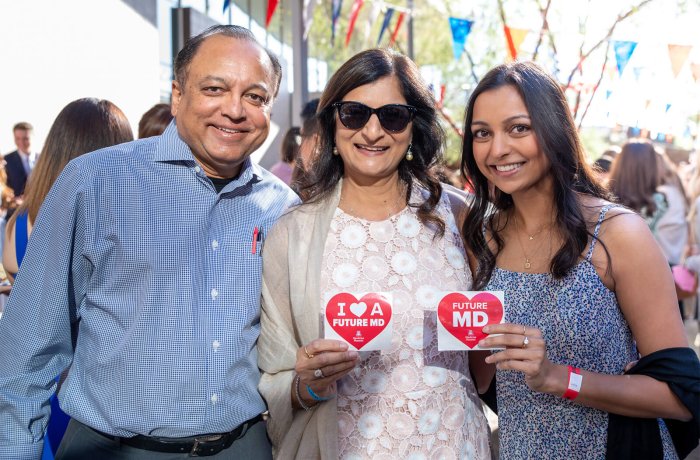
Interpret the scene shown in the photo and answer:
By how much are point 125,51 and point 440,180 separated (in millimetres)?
8933

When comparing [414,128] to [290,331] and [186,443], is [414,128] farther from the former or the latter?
[186,443]

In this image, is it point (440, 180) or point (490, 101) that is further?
point (440, 180)

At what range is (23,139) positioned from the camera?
29.2 feet

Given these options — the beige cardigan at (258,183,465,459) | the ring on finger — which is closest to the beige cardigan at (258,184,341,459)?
the beige cardigan at (258,183,465,459)

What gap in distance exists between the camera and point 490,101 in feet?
8.52

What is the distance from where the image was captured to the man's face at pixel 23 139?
884cm

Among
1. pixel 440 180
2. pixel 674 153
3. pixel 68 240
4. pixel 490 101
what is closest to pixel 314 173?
pixel 440 180

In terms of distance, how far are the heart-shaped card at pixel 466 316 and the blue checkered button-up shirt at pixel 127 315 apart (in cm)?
64

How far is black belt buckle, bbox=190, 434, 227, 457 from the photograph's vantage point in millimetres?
2391

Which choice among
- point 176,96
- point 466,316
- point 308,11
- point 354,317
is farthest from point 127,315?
point 308,11

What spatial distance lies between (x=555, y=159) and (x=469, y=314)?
0.63 metres

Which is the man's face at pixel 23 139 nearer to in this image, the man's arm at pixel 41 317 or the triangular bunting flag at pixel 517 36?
the triangular bunting flag at pixel 517 36

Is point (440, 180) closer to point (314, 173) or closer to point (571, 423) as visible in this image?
point (314, 173)

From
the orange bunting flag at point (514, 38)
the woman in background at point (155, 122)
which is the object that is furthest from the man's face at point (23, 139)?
the orange bunting flag at point (514, 38)
